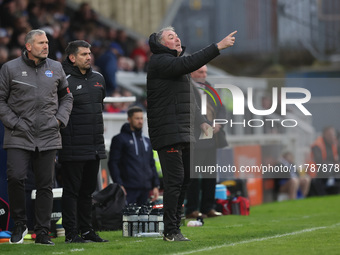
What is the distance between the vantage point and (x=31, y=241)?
30.9 ft

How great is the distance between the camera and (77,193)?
9.23m

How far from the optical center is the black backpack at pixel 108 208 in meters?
10.9

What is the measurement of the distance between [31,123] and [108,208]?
2511mm

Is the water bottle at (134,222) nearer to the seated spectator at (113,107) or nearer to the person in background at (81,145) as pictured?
the person in background at (81,145)

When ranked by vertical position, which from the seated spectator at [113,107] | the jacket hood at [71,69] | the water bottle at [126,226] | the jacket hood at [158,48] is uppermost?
the jacket hood at [158,48]

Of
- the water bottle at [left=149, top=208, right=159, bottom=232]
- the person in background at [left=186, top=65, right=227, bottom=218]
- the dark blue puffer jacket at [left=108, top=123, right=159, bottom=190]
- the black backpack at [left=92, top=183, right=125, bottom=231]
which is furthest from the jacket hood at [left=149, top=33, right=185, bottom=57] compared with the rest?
the dark blue puffer jacket at [left=108, top=123, right=159, bottom=190]

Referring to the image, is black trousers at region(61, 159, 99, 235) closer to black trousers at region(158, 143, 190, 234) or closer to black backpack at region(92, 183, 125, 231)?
black trousers at region(158, 143, 190, 234)

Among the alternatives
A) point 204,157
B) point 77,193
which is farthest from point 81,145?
point 204,157

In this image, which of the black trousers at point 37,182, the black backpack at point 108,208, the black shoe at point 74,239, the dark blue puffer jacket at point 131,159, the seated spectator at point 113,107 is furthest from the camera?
the seated spectator at point 113,107

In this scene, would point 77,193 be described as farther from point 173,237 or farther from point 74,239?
point 173,237

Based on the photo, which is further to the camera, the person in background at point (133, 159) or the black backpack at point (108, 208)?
the person in background at point (133, 159)

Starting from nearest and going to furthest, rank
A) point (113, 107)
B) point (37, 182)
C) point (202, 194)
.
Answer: point (37, 182) → point (202, 194) → point (113, 107)

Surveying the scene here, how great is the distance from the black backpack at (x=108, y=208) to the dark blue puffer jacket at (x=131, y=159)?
2.90ft

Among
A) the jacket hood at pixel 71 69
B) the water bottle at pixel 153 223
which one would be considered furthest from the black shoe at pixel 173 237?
the jacket hood at pixel 71 69
